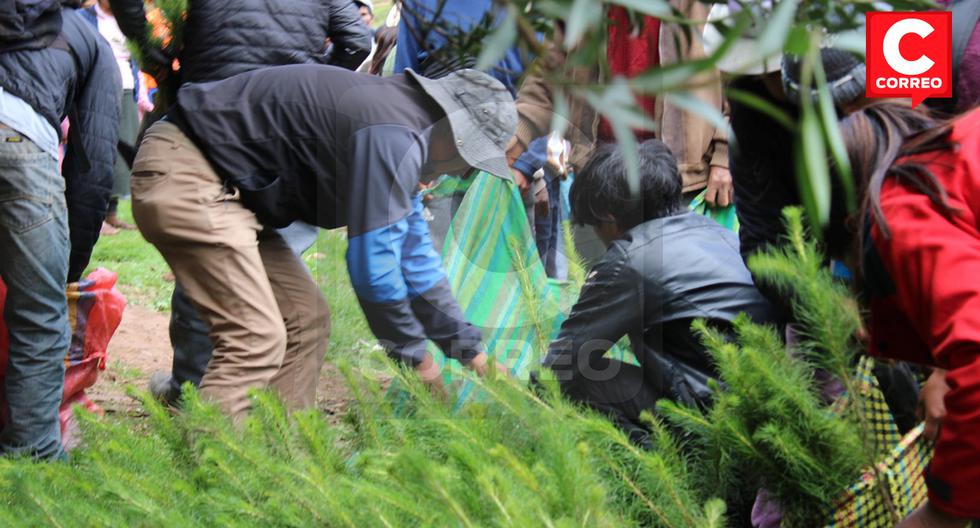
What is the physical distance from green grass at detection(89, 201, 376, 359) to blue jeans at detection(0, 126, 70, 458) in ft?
2.73

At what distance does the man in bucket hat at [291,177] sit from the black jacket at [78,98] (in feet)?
1.41

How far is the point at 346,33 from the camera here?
4102 millimetres

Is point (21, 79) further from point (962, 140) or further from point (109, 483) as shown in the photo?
point (962, 140)

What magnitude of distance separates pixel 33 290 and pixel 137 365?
1664mm

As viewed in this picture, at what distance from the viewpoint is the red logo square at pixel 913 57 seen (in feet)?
7.50

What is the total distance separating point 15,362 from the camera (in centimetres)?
331

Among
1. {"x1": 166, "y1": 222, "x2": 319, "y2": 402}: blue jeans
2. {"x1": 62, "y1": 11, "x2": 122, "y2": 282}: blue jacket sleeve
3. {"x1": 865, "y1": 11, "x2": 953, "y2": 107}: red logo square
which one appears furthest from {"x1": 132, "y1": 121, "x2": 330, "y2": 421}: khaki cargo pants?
{"x1": 865, "y1": 11, "x2": 953, "y2": 107}: red logo square

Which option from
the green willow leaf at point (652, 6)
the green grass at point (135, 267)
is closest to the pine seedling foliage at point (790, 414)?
the green willow leaf at point (652, 6)

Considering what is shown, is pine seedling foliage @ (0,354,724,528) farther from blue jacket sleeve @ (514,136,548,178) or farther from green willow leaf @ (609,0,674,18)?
blue jacket sleeve @ (514,136,548,178)

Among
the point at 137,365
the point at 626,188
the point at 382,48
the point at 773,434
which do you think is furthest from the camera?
the point at 382,48

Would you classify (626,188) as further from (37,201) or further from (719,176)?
(37,201)

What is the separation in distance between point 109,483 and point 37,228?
149 cm

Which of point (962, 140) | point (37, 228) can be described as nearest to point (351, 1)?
point (37, 228)

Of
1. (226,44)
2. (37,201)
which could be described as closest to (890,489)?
(37,201)
